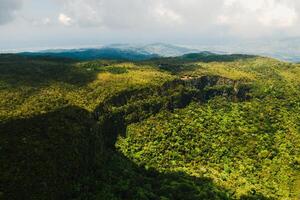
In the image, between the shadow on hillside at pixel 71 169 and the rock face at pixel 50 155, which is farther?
the shadow on hillside at pixel 71 169

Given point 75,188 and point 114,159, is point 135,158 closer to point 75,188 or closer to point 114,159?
point 114,159

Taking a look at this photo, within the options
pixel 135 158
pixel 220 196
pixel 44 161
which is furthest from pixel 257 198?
pixel 44 161

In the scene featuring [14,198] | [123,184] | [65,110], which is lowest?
[123,184]

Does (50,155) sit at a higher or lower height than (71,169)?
higher

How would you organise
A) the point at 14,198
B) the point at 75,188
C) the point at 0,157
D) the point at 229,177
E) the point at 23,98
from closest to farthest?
1. the point at 14,198
2. the point at 0,157
3. the point at 75,188
4. the point at 23,98
5. the point at 229,177

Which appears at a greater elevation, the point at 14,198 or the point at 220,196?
the point at 14,198

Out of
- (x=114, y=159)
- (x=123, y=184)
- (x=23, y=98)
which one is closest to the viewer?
(x=123, y=184)

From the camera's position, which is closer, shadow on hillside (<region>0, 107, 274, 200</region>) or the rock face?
the rock face

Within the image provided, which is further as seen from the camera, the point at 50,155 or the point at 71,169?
the point at 71,169
